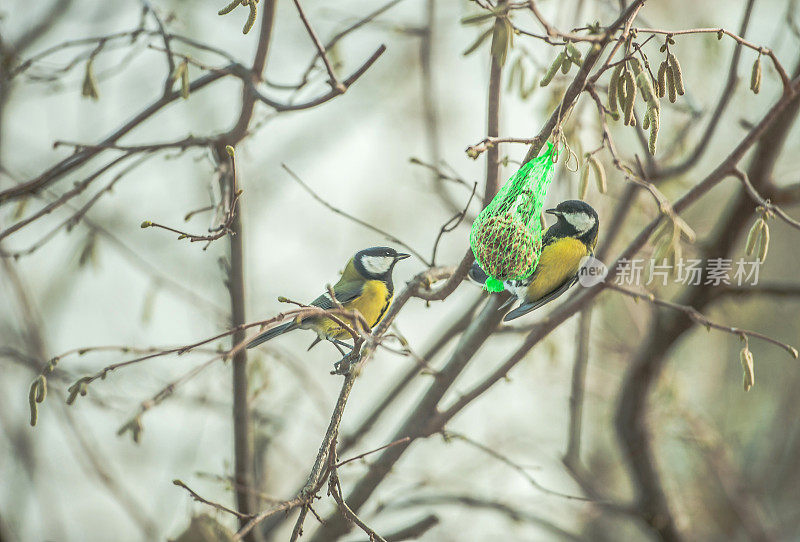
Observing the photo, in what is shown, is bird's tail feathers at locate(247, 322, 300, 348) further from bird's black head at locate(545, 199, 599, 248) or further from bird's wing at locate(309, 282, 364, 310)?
bird's black head at locate(545, 199, 599, 248)

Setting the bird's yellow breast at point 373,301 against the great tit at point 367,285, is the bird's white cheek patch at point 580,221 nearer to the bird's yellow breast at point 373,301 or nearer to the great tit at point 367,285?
the great tit at point 367,285

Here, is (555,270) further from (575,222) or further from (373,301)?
(373,301)

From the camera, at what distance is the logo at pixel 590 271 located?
1.60 m

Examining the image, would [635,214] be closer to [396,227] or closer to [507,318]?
[507,318]

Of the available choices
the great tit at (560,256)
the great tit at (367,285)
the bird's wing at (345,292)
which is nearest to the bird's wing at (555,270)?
the great tit at (560,256)

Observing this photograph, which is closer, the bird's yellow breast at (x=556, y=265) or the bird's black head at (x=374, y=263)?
the bird's yellow breast at (x=556, y=265)

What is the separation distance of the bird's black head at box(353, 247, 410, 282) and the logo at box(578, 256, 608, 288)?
1.39 feet

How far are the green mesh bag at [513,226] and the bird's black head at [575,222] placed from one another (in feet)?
0.52

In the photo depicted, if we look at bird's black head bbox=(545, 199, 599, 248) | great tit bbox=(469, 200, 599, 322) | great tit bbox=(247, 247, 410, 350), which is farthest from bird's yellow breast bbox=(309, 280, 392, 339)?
bird's black head bbox=(545, 199, 599, 248)

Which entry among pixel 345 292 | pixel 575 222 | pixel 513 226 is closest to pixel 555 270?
pixel 575 222

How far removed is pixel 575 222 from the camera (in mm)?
1596

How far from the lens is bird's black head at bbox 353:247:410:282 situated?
6.05 feet

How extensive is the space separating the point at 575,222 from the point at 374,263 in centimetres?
52

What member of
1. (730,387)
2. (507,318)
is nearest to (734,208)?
(507,318)
